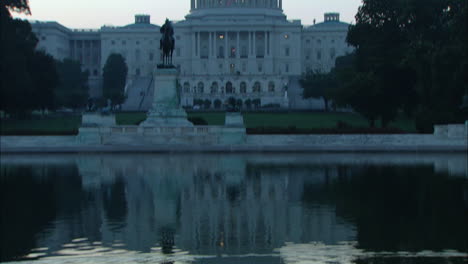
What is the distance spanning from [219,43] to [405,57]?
364 ft

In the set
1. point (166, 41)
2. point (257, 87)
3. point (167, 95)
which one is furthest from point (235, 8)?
point (167, 95)

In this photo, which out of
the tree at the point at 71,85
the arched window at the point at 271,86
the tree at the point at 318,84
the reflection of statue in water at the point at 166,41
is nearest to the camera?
the reflection of statue in water at the point at 166,41

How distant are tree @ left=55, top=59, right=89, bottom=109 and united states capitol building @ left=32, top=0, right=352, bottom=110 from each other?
1120 cm

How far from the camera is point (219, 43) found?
6535 inches

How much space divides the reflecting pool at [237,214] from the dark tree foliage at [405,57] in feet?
64.1

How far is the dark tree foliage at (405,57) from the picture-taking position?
52844mm

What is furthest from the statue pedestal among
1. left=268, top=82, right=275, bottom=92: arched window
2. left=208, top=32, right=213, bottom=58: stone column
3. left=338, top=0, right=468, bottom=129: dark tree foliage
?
left=208, top=32, right=213, bottom=58: stone column

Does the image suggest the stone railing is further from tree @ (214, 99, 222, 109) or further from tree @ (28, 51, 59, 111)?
tree @ (214, 99, 222, 109)

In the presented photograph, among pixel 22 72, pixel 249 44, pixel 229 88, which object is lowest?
pixel 22 72

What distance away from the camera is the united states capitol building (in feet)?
538

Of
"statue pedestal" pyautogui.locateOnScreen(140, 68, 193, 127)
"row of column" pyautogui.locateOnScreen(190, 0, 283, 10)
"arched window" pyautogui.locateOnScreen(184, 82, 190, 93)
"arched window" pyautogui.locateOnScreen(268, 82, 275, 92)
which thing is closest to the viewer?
"statue pedestal" pyautogui.locateOnScreen(140, 68, 193, 127)

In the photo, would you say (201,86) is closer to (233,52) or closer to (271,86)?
(271,86)

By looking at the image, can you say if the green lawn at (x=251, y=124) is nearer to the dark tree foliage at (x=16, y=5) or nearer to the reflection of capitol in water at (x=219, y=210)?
the dark tree foliage at (x=16, y=5)

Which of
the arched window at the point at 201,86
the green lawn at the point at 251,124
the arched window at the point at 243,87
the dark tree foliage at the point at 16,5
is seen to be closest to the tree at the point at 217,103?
the arched window at the point at 201,86
